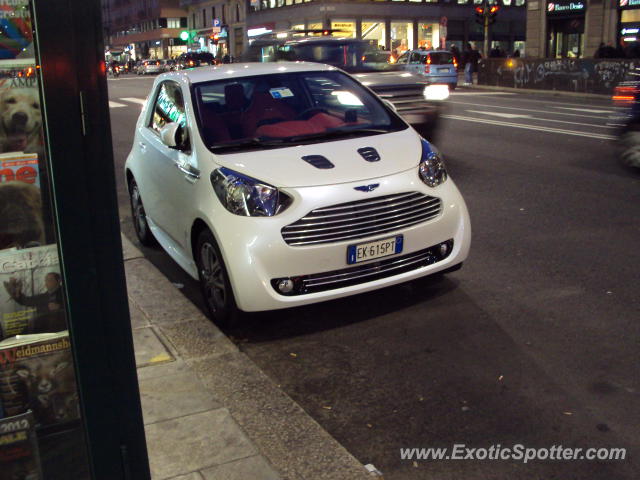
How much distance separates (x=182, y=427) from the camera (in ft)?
11.5

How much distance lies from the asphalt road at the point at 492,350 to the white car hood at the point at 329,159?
39.1 inches

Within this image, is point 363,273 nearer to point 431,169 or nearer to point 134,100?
point 431,169

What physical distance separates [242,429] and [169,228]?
8.93ft

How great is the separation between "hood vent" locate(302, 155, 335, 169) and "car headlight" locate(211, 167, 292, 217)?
37 cm

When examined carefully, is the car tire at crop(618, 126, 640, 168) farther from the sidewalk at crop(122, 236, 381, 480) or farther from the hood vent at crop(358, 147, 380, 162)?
the sidewalk at crop(122, 236, 381, 480)

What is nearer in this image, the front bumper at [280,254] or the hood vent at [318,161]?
the front bumper at [280,254]

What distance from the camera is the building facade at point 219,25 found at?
7425 cm

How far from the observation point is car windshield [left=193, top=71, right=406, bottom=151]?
217 inches

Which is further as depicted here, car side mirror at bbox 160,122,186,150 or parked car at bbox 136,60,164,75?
parked car at bbox 136,60,164,75

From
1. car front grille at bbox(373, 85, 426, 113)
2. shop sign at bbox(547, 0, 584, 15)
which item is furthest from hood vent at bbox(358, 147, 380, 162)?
shop sign at bbox(547, 0, 584, 15)

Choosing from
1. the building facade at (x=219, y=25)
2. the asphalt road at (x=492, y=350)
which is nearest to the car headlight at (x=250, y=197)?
the asphalt road at (x=492, y=350)

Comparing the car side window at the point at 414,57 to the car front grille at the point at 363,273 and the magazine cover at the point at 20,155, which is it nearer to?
the car front grille at the point at 363,273

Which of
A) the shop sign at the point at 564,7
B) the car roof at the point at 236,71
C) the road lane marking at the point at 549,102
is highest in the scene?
the shop sign at the point at 564,7

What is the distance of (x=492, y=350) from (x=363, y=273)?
941 mm
